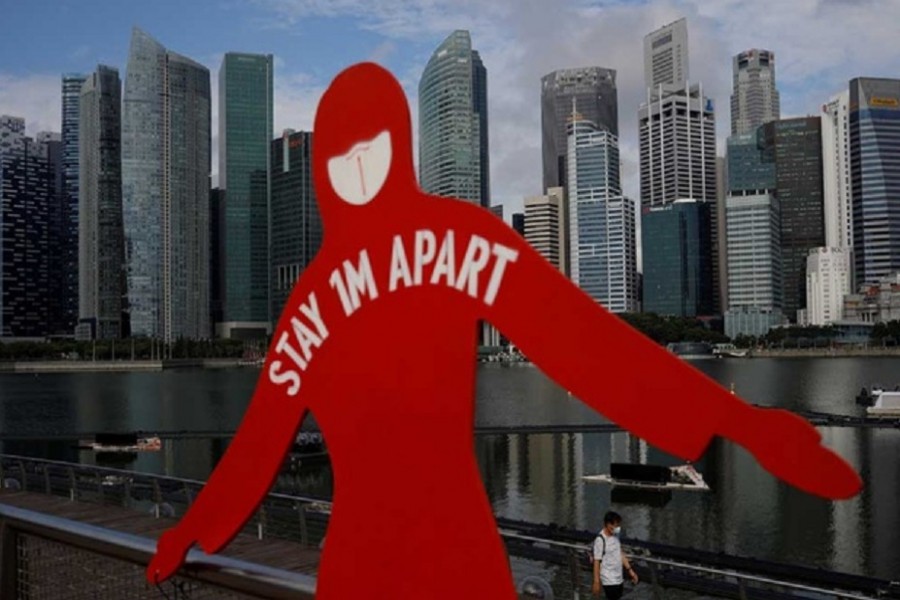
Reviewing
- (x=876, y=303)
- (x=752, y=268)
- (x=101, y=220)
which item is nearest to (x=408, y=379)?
(x=876, y=303)

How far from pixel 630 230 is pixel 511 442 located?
153265 mm

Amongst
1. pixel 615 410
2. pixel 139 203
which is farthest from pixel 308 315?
pixel 139 203

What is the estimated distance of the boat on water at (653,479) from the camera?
1146 inches

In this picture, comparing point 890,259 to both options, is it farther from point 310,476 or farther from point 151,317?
point 310,476

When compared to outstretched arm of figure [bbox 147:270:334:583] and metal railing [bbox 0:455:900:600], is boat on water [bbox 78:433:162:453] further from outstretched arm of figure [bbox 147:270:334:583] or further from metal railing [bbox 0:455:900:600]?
outstretched arm of figure [bbox 147:270:334:583]

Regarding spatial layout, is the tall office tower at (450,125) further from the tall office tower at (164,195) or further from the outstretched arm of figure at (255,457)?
the outstretched arm of figure at (255,457)

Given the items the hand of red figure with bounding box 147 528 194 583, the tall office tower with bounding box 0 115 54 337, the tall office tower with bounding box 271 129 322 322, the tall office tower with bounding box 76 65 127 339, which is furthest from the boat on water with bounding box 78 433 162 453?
the tall office tower with bounding box 0 115 54 337

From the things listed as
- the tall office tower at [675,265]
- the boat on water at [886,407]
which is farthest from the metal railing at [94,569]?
the tall office tower at [675,265]

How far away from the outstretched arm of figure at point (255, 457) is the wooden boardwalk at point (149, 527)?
14.1 ft

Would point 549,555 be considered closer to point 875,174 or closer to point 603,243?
point 603,243

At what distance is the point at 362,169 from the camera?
3.52 metres

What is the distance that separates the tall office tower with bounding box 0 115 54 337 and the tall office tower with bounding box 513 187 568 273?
9789 cm

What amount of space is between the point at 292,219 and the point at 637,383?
158 m

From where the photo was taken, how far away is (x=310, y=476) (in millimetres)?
32875
